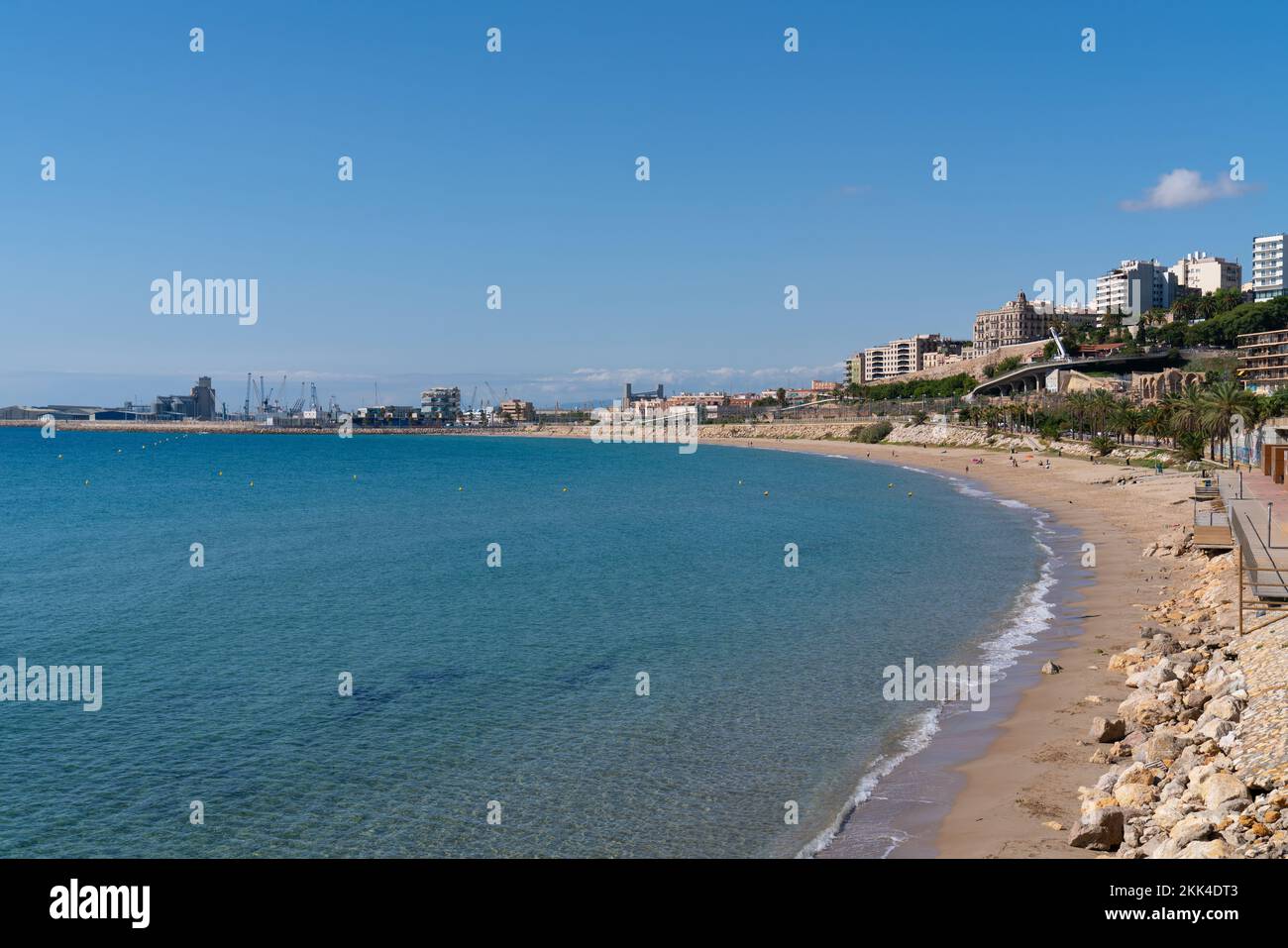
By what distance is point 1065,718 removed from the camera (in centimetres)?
1898

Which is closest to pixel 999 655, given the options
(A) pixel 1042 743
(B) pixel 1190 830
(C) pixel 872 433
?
(A) pixel 1042 743

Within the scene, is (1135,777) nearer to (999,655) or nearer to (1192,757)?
(1192,757)

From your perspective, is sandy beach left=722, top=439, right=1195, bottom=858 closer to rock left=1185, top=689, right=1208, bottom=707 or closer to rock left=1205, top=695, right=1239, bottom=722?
rock left=1185, top=689, right=1208, bottom=707

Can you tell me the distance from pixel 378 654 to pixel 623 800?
1286 centimetres

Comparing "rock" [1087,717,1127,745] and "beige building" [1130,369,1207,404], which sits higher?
"beige building" [1130,369,1207,404]

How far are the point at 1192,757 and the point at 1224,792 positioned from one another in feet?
7.60

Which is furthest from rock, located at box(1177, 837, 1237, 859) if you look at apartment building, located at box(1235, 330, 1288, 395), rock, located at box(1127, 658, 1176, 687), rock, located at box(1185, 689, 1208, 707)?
apartment building, located at box(1235, 330, 1288, 395)

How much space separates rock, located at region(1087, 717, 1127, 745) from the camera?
17094 mm

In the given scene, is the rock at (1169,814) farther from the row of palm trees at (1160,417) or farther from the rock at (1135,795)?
the row of palm trees at (1160,417)

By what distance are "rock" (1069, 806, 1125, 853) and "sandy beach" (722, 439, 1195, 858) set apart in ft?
0.53

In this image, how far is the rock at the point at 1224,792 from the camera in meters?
11.2

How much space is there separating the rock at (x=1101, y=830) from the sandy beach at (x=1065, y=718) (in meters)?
0.16

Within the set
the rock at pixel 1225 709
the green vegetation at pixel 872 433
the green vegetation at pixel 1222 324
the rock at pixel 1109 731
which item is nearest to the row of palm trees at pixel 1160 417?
the green vegetation at pixel 872 433
